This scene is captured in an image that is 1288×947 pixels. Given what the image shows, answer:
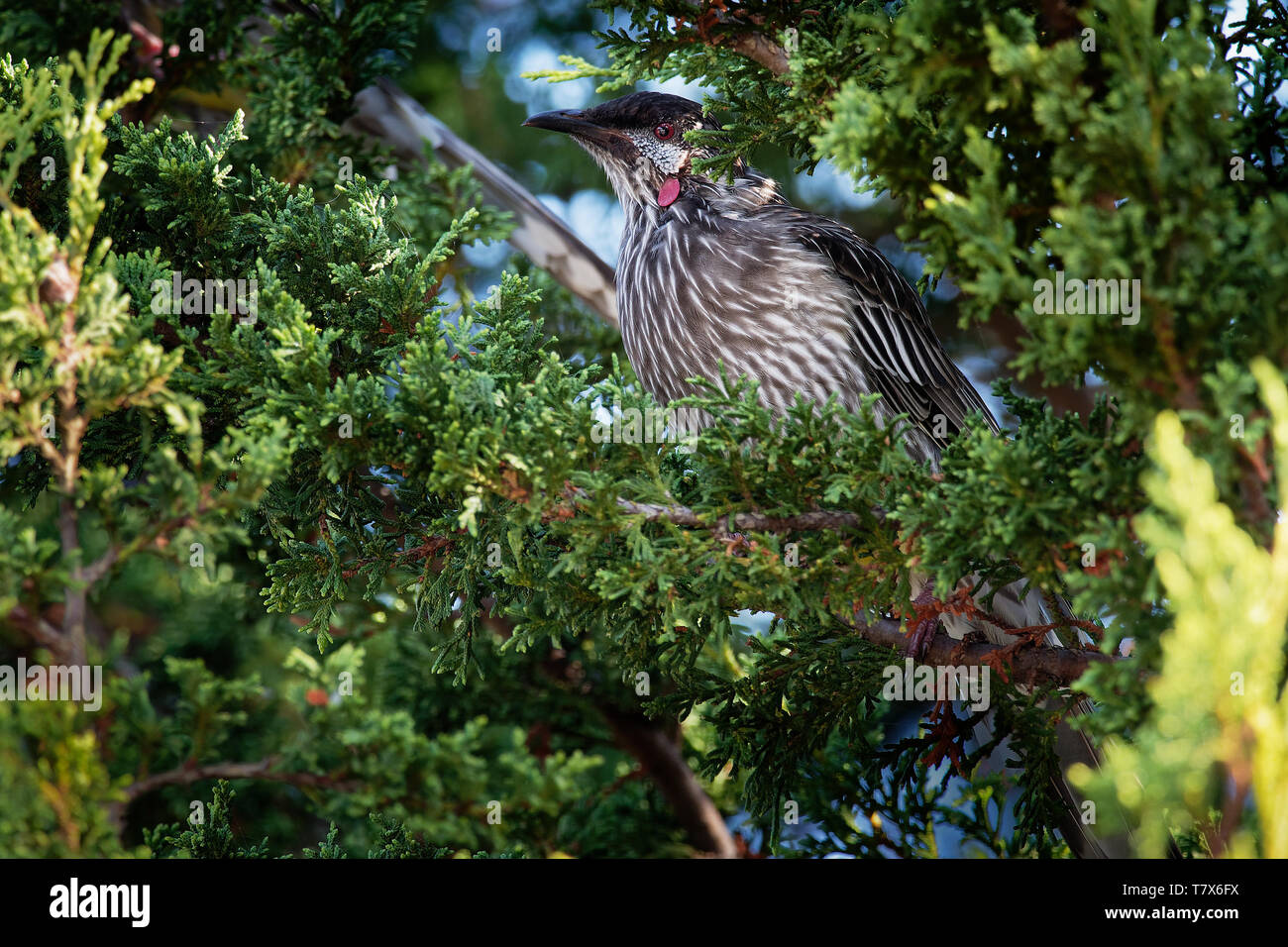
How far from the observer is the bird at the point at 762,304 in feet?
9.43

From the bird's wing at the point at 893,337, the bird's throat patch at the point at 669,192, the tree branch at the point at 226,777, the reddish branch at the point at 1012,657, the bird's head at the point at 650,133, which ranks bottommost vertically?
the tree branch at the point at 226,777

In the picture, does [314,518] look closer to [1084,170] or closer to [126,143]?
[126,143]

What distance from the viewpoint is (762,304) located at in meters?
2.88

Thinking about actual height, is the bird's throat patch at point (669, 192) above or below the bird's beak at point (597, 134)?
below

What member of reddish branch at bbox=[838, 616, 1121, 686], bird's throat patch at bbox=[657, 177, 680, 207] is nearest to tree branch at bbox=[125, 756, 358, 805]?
reddish branch at bbox=[838, 616, 1121, 686]

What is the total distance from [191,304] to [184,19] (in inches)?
56.9

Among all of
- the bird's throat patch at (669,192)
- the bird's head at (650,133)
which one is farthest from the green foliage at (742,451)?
the bird's throat patch at (669,192)

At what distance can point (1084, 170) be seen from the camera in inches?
57.4

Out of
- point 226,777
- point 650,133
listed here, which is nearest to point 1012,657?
point 226,777

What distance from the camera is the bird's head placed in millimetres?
3289

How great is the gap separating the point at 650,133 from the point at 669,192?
202 mm

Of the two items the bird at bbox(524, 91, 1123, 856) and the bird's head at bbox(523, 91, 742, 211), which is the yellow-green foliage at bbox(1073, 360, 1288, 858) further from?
the bird's head at bbox(523, 91, 742, 211)

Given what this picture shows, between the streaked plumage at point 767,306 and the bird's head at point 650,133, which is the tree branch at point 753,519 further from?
the bird's head at point 650,133

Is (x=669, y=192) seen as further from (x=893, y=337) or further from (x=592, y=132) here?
(x=893, y=337)
